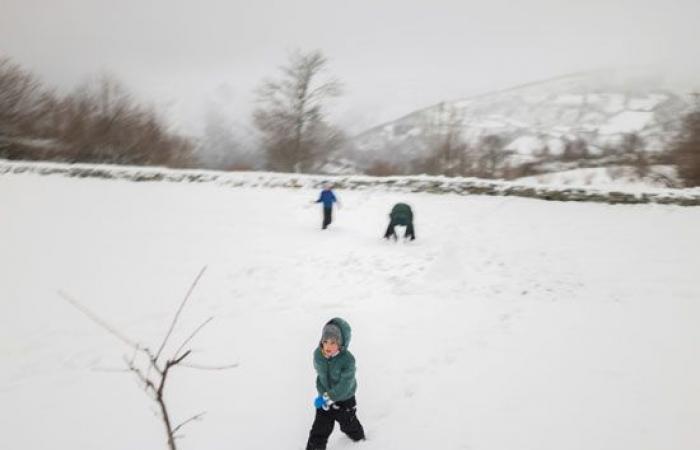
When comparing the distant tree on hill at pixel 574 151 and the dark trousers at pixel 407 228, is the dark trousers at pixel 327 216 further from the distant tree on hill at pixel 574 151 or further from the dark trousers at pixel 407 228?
the distant tree on hill at pixel 574 151

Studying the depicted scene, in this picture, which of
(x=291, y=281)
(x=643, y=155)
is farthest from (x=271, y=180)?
(x=643, y=155)

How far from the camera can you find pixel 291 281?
8.23m

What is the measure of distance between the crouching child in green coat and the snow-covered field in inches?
12.6

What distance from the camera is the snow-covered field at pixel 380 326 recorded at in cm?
425

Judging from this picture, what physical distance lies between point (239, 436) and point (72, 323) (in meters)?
4.17

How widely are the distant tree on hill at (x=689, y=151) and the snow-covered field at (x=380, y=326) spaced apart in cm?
546

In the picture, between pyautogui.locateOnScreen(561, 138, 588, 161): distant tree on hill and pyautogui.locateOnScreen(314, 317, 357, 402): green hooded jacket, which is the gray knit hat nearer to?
pyautogui.locateOnScreen(314, 317, 357, 402): green hooded jacket

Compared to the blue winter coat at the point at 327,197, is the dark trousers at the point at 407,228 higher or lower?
lower

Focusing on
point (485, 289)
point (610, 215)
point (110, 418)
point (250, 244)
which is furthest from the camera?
point (610, 215)

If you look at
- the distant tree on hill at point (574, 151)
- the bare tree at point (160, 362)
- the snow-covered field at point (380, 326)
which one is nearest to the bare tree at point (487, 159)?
the distant tree on hill at point (574, 151)

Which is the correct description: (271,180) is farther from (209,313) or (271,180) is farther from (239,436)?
(239,436)

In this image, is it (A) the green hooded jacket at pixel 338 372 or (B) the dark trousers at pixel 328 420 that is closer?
(A) the green hooded jacket at pixel 338 372

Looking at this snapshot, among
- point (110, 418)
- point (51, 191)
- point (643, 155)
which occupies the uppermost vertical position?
point (643, 155)

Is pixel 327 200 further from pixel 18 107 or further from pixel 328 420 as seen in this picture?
pixel 18 107
